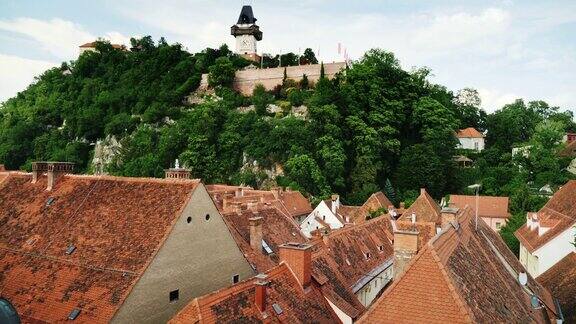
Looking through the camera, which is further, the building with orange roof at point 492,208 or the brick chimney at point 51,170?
the building with orange roof at point 492,208

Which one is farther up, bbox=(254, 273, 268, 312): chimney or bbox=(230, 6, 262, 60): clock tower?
bbox=(230, 6, 262, 60): clock tower

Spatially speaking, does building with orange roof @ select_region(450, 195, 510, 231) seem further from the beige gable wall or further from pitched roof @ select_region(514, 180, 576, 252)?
the beige gable wall

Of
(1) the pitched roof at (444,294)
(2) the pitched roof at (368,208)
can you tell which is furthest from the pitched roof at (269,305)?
(2) the pitched roof at (368,208)

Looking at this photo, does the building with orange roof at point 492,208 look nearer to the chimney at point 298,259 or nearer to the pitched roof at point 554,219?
the pitched roof at point 554,219

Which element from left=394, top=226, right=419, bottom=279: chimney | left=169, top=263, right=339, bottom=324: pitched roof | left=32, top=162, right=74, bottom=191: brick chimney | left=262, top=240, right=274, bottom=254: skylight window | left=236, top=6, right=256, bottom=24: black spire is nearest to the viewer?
left=169, top=263, right=339, bottom=324: pitched roof

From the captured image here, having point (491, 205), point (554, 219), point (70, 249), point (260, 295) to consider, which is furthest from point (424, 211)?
point (70, 249)

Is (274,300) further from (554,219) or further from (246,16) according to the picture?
Result: (246,16)

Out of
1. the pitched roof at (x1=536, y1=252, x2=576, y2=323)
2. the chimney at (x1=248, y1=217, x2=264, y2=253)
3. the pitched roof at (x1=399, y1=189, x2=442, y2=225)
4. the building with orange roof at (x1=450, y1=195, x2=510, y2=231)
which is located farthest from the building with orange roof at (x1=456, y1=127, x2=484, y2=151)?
the chimney at (x1=248, y1=217, x2=264, y2=253)
